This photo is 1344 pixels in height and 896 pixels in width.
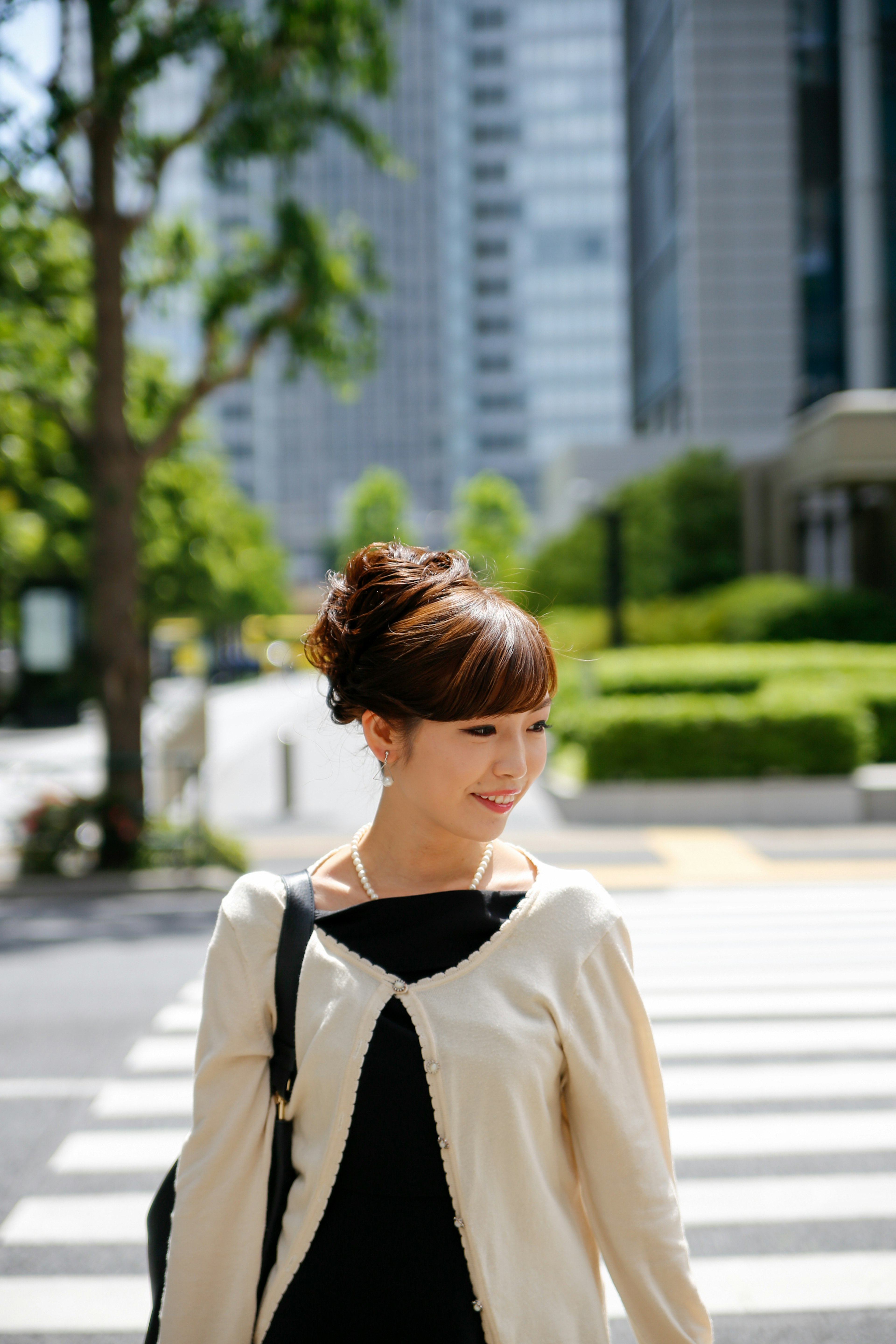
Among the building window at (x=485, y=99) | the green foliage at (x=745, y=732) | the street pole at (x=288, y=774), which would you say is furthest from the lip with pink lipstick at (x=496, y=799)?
the building window at (x=485, y=99)

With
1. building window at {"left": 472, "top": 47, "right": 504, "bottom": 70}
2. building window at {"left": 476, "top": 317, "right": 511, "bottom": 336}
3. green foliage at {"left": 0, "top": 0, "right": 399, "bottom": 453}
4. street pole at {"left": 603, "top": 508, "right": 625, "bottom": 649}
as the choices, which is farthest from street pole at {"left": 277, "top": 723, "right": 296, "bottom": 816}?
building window at {"left": 472, "top": 47, "right": 504, "bottom": 70}

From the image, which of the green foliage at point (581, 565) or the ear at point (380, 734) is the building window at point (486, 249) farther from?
the ear at point (380, 734)

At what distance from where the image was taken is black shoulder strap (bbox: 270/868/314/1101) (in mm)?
1819

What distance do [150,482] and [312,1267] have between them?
28872mm

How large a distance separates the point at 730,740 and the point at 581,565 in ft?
79.7

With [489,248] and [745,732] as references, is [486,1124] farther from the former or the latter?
[489,248]

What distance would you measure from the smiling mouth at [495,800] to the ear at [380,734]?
15cm

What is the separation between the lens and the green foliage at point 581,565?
3684 cm

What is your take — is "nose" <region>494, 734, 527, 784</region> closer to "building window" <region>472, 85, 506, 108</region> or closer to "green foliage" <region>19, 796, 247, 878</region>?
"green foliage" <region>19, 796, 247, 878</region>

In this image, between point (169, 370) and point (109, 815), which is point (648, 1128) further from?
point (169, 370)

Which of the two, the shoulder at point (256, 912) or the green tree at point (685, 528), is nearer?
the shoulder at point (256, 912)

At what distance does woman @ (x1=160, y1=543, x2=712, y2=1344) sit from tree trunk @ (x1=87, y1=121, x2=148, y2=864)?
32.4 ft

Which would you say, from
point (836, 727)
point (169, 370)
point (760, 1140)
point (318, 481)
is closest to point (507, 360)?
point (318, 481)

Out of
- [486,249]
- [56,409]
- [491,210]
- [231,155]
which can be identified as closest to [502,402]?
[486,249]
